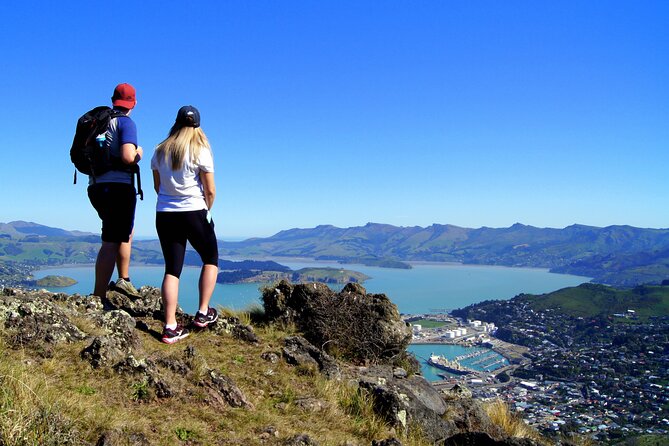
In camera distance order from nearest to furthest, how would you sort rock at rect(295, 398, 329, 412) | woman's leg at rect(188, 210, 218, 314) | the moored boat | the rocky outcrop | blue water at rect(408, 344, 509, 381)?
rock at rect(295, 398, 329, 412), woman's leg at rect(188, 210, 218, 314), the rocky outcrop, the moored boat, blue water at rect(408, 344, 509, 381)

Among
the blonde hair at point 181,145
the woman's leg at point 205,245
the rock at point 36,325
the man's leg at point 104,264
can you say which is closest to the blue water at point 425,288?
the man's leg at point 104,264

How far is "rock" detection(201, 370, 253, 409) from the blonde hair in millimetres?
2534

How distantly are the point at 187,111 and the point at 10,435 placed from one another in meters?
3.88

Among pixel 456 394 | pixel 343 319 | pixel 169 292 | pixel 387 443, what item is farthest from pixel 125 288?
pixel 456 394

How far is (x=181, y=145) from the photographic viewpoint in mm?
5449

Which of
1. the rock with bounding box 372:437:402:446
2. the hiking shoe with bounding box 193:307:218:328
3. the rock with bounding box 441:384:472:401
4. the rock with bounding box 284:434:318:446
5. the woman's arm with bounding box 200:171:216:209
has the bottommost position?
the rock with bounding box 441:384:472:401

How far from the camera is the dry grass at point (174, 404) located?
10.0ft

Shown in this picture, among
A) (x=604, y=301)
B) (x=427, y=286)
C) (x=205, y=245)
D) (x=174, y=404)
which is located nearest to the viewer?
(x=174, y=404)

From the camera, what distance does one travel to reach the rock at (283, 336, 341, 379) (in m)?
6.15

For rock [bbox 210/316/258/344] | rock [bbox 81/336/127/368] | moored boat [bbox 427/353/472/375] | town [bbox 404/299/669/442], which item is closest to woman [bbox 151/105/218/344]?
rock [bbox 210/316/258/344]

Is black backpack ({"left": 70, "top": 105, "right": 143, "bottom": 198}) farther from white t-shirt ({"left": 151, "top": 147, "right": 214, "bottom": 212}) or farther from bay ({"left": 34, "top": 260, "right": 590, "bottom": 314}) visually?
bay ({"left": 34, "top": 260, "right": 590, "bottom": 314})

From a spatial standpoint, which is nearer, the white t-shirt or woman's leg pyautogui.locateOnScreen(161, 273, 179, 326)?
the white t-shirt

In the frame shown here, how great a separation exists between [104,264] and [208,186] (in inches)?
87.5

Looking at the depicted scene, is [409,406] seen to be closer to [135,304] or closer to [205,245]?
[205,245]
